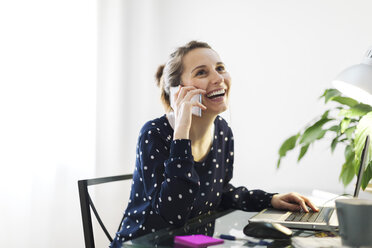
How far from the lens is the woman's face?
49.1 inches

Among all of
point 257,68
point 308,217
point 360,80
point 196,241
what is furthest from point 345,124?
point 257,68

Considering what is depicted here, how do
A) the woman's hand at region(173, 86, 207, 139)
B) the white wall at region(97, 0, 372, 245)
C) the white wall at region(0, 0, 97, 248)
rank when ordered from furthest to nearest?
the white wall at region(97, 0, 372, 245) < the white wall at region(0, 0, 97, 248) < the woman's hand at region(173, 86, 207, 139)

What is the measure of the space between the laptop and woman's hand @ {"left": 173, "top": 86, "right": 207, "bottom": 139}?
0.90 feet

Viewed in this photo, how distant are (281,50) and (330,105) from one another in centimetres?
43

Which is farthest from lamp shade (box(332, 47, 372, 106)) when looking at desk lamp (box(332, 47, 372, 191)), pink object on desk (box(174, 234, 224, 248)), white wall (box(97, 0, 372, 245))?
white wall (box(97, 0, 372, 245))

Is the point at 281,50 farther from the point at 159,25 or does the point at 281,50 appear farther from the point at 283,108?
the point at 159,25

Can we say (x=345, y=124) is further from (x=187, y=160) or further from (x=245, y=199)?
(x=187, y=160)

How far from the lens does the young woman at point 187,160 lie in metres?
1.05

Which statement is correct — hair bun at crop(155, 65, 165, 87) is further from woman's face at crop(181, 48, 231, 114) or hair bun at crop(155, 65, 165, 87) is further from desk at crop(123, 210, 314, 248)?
desk at crop(123, 210, 314, 248)

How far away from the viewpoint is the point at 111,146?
2.54 meters

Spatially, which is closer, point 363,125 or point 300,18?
point 363,125

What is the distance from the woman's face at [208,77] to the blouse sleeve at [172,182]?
0.69 feet

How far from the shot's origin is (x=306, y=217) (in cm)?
107

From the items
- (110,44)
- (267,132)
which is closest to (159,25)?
(110,44)
